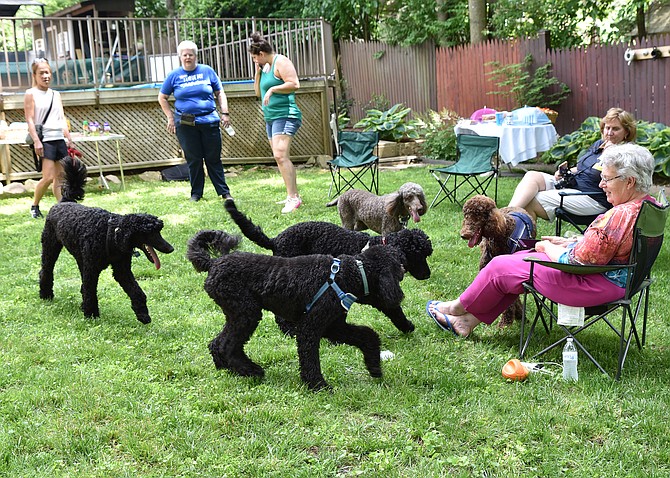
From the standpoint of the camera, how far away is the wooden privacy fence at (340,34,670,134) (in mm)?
10555

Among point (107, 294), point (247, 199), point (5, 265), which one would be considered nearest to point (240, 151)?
point (247, 199)

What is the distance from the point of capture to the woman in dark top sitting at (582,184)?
5.14 metres

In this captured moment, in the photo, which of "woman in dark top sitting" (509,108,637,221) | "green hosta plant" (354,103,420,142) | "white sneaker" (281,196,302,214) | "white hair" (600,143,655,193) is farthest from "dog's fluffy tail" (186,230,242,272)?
"green hosta plant" (354,103,420,142)

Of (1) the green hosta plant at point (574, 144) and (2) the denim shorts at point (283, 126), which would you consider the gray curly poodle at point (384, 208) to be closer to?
(2) the denim shorts at point (283, 126)

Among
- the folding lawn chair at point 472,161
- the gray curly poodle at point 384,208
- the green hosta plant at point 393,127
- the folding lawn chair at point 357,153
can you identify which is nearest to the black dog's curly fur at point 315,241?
the gray curly poodle at point 384,208

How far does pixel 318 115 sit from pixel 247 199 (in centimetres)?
416

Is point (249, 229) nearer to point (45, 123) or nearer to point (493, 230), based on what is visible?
point (493, 230)

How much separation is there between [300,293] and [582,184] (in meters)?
3.18

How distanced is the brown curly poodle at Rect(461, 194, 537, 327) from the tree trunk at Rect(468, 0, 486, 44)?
10696 millimetres

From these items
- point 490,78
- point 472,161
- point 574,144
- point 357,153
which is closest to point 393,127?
point 490,78

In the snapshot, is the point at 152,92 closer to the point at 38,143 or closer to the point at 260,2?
the point at 38,143

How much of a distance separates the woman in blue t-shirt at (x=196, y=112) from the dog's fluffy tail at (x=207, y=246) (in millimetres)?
5141

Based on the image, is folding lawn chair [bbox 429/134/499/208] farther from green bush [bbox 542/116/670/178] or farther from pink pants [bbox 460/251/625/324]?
pink pants [bbox 460/251/625/324]

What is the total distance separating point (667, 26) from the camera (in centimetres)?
1634
